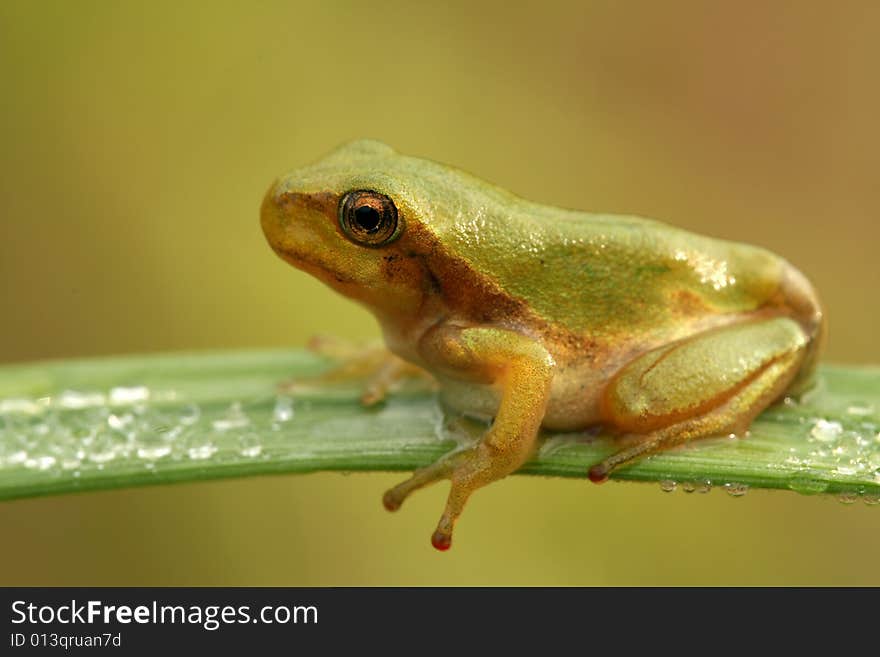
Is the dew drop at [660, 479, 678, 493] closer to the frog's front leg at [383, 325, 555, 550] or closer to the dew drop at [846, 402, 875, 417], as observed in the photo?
the frog's front leg at [383, 325, 555, 550]

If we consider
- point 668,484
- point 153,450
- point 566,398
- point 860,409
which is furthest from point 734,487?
point 153,450

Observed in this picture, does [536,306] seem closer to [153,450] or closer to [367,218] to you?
[367,218]

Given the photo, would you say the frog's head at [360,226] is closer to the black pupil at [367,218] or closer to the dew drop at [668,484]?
the black pupil at [367,218]

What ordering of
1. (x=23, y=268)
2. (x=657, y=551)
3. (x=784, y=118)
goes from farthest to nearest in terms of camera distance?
1. (x=784, y=118)
2. (x=23, y=268)
3. (x=657, y=551)

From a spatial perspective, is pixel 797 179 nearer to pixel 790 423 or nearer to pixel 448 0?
pixel 448 0

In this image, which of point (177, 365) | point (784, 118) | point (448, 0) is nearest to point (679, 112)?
point (784, 118)
